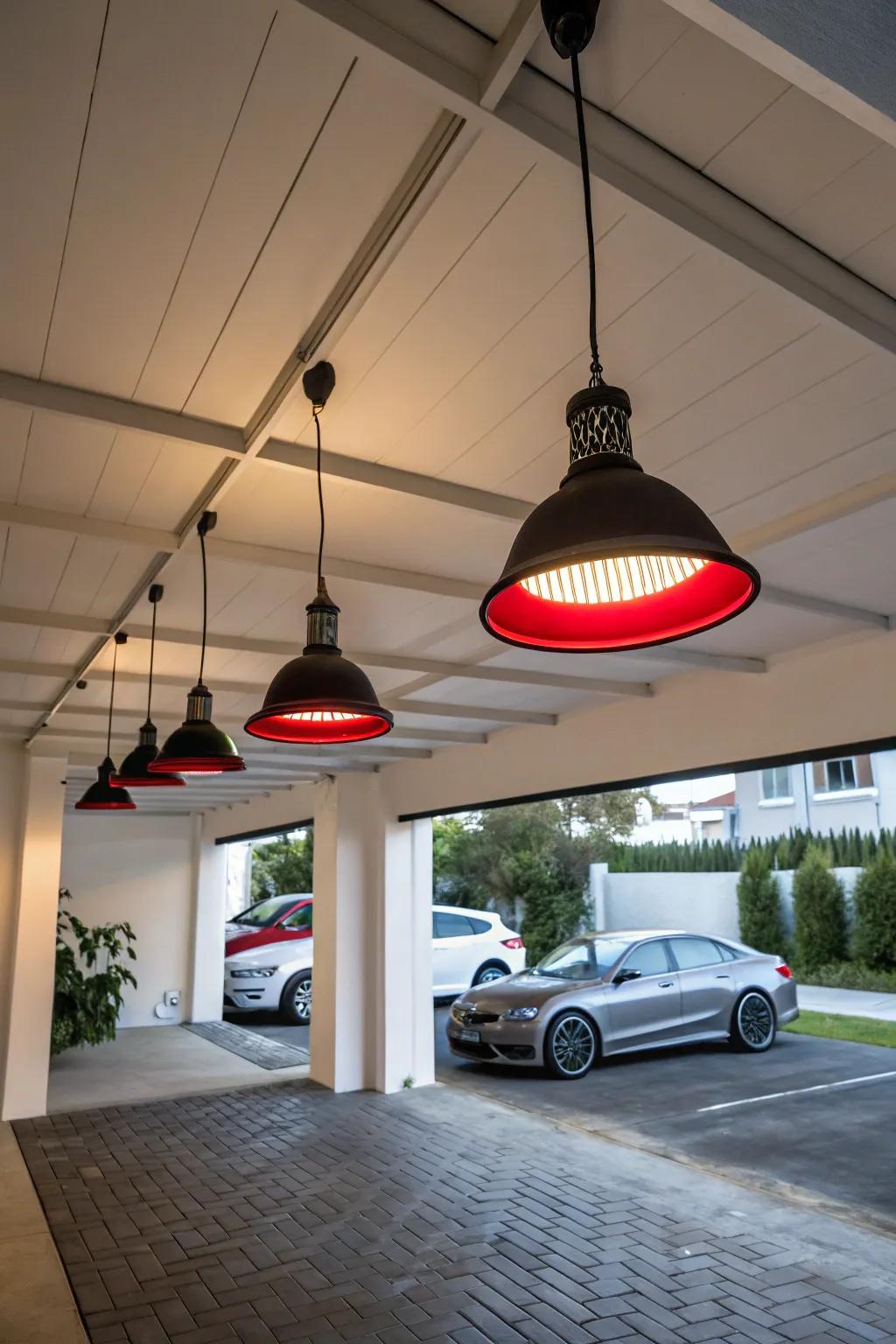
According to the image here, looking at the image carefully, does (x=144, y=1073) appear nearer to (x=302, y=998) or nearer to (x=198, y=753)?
(x=302, y=998)

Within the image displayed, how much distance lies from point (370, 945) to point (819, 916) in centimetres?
838

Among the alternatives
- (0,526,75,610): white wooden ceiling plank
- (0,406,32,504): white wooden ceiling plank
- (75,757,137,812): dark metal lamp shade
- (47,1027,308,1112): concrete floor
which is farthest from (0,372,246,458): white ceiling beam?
(47,1027,308,1112): concrete floor

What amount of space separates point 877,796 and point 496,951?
884 cm

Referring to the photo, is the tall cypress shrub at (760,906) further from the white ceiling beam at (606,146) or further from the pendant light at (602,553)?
the pendant light at (602,553)

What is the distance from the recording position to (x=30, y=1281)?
4172 mm

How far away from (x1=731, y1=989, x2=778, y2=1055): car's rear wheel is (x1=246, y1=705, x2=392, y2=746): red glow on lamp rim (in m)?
7.83

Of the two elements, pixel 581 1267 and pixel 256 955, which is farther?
pixel 256 955

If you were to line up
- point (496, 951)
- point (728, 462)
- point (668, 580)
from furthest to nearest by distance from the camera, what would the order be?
point (496, 951), point (728, 462), point (668, 580)

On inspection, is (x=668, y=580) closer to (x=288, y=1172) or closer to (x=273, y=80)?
(x=273, y=80)

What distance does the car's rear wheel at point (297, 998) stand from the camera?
470 inches

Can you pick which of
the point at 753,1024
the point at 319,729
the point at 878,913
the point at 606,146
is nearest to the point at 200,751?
the point at 319,729

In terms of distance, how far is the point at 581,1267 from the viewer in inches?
165

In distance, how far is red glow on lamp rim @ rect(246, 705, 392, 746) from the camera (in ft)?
7.70

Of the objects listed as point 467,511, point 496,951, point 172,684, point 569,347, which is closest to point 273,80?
point 569,347
